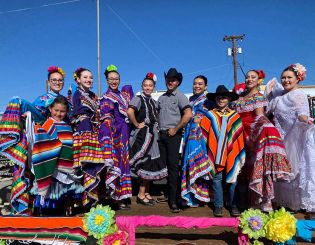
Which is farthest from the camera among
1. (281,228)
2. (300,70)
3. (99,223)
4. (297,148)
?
(300,70)

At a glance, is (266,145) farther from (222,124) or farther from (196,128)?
(196,128)

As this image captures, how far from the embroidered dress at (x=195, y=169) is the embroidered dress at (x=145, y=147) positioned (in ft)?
1.20

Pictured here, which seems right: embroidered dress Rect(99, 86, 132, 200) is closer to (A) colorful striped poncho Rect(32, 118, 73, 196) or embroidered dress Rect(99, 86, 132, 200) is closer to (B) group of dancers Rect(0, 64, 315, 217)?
(B) group of dancers Rect(0, 64, 315, 217)

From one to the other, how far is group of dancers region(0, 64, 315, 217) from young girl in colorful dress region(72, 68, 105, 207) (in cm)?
1

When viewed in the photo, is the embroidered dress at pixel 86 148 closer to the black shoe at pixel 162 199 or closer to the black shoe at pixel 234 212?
the black shoe at pixel 162 199

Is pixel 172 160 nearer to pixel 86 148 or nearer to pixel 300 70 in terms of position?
pixel 86 148

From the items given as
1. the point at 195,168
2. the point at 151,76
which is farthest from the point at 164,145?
the point at 151,76

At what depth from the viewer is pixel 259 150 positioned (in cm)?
348

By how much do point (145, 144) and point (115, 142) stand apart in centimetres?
39

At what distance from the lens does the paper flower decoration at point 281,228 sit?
272 cm

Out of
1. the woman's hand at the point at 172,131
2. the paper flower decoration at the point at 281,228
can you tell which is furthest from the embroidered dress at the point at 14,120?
the paper flower decoration at the point at 281,228

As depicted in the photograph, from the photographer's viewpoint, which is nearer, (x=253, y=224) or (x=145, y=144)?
(x=253, y=224)

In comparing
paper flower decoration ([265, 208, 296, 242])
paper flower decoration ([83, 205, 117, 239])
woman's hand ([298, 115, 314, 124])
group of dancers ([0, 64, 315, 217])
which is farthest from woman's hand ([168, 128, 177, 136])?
paper flower decoration ([265, 208, 296, 242])

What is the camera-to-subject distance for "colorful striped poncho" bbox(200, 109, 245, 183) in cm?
358
